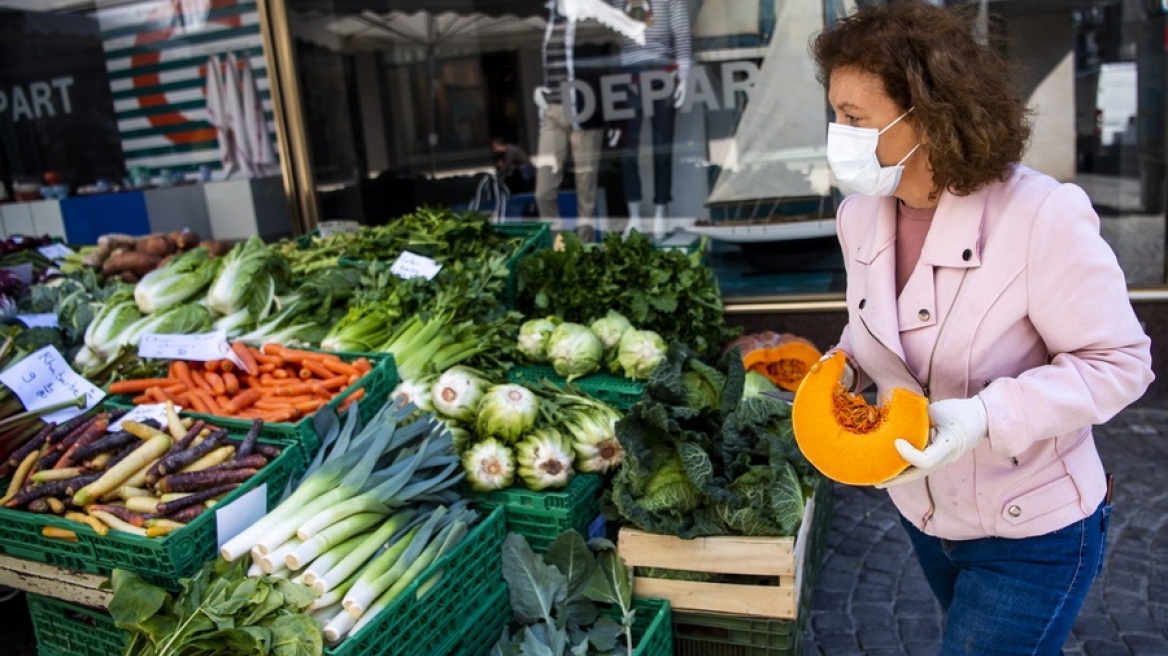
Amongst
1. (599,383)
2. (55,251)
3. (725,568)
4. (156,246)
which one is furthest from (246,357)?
(55,251)

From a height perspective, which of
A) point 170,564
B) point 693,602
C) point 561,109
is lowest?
point 693,602

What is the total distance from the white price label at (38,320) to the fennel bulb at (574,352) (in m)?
2.61

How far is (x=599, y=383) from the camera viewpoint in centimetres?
395

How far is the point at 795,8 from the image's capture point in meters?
5.76

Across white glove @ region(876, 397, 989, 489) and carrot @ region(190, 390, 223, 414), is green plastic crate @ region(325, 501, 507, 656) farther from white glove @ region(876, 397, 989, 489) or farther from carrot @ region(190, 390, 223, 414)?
white glove @ region(876, 397, 989, 489)

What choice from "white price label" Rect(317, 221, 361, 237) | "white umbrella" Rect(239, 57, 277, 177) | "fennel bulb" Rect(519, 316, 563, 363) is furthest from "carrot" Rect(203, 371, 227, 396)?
"white umbrella" Rect(239, 57, 277, 177)

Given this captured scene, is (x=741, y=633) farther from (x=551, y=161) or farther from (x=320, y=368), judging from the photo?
(x=551, y=161)

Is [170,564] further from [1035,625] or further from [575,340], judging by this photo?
[1035,625]

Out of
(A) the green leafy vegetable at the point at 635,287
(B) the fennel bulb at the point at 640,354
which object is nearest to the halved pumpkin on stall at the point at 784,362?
(A) the green leafy vegetable at the point at 635,287

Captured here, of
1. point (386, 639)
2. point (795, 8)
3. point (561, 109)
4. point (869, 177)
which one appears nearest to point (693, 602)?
point (386, 639)

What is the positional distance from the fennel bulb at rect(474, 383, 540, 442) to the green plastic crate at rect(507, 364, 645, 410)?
320 mm

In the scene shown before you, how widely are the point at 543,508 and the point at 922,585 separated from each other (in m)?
1.84

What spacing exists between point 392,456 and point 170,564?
789mm

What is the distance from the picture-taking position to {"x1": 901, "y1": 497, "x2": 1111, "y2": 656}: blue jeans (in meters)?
1.92
